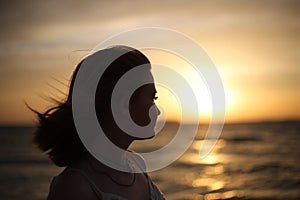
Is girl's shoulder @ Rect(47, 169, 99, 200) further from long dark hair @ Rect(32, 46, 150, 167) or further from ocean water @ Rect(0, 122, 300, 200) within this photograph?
ocean water @ Rect(0, 122, 300, 200)

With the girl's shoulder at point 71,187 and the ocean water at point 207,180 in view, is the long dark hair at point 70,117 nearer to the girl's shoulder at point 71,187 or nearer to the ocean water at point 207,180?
the girl's shoulder at point 71,187

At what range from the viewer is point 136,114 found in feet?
7.72

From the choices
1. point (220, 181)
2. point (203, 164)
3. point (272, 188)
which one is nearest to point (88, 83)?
point (272, 188)

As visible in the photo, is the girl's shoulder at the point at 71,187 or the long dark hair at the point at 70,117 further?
the long dark hair at the point at 70,117

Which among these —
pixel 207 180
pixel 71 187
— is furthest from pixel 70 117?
pixel 207 180

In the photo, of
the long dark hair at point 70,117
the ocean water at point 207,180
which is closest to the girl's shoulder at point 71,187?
the long dark hair at point 70,117

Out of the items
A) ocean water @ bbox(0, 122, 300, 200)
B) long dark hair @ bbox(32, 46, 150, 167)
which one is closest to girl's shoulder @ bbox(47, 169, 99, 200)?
long dark hair @ bbox(32, 46, 150, 167)

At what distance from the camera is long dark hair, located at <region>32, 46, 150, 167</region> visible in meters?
2.32

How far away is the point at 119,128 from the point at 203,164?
28.5 meters

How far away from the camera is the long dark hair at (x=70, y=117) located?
232 cm

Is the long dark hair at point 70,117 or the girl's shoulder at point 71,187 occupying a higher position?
the long dark hair at point 70,117

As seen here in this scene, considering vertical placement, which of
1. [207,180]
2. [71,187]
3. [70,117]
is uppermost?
[70,117]

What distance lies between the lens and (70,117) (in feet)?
7.70

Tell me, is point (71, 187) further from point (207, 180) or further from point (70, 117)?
point (207, 180)
